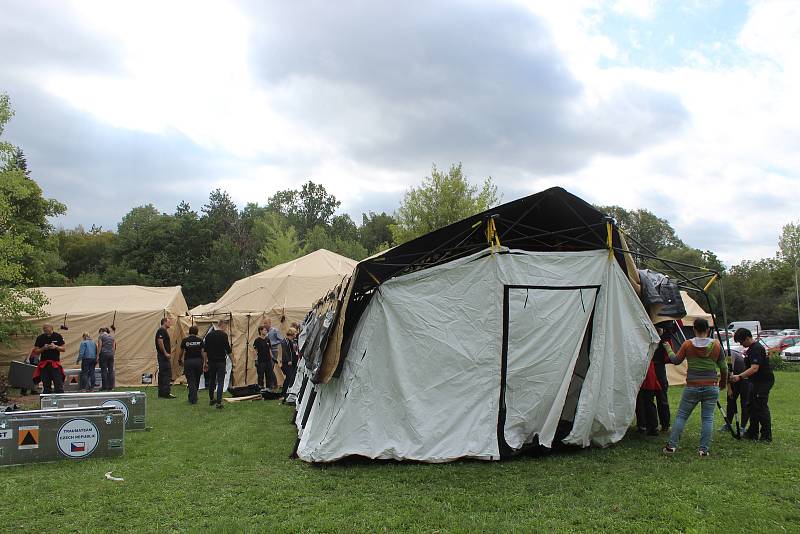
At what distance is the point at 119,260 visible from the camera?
45.6m

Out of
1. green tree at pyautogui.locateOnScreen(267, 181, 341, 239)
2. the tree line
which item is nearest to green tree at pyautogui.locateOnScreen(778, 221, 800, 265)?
the tree line

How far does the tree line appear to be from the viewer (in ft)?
47.3

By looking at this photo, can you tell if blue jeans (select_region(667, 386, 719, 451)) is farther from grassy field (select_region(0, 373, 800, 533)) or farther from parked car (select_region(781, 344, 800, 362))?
parked car (select_region(781, 344, 800, 362))

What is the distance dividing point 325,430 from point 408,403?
1042 millimetres

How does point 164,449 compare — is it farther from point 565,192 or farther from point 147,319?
point 147,319

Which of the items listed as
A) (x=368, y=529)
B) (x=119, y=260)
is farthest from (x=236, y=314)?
(x=119, y=260)

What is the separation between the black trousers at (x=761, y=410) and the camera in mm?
7305

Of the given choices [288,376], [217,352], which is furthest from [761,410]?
[288,376]

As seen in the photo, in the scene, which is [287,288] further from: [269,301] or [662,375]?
[662,375]

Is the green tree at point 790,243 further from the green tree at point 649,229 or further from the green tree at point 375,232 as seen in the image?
the green tree at point 375,232

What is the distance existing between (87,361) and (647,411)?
14049mm

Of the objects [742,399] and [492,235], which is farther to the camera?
[742,399]

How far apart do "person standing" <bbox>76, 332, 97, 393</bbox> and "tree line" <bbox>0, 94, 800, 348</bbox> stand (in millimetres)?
1532

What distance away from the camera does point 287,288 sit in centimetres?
1742
